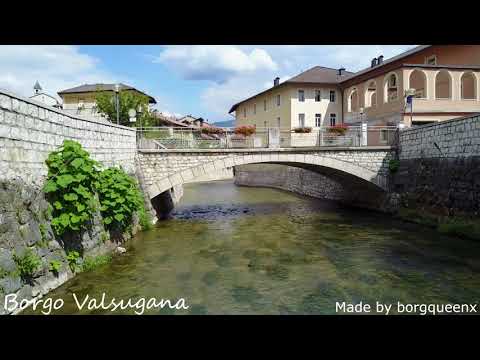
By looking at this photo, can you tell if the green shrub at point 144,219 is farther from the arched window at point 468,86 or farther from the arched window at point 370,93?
the arched window at point 468,86

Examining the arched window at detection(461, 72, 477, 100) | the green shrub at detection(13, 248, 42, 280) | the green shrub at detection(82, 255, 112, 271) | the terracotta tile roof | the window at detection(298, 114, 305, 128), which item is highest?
the terracotta tile roof

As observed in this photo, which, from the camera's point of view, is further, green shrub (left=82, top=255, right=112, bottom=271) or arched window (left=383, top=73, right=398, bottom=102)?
arched window (left=383, top=73, right=398, bottom=102)

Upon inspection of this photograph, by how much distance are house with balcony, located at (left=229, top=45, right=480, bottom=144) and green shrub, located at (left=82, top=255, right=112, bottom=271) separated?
16.6m

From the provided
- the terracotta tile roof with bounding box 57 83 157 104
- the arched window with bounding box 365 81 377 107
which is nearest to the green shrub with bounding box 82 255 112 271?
the arched window with bounding box 365 81 377 107

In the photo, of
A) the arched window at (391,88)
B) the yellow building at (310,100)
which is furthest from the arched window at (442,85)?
the yellow building at (310,100)

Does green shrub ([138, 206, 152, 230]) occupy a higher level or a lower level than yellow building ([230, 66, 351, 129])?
lower

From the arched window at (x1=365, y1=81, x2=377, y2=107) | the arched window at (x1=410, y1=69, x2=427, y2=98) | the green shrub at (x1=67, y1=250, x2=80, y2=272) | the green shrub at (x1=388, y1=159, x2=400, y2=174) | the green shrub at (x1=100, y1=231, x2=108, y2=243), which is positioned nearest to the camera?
the green shrub at (x1=67, y1=250, x2=80, y2=272)

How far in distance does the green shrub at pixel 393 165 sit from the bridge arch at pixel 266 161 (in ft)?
1.62

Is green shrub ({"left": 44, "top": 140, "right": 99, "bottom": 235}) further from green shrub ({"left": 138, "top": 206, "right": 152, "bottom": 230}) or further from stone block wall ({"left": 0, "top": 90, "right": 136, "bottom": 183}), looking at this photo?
green shrub ({"left": 138, "top": 206, "right": 152, "bottom": 230})

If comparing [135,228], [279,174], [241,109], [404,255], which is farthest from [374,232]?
[241,109]

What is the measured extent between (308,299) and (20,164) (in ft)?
21.8

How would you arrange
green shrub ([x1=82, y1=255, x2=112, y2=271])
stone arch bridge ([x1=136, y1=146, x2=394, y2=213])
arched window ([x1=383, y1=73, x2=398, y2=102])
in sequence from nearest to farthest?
green shrub ([x1=82, y1=255, x2=112, y2=271])
stone arch bridge ([x1=136, y1=146, x2=394, y2=213])
arched window ([x1=383, y1=73, x2=398, y2=102])

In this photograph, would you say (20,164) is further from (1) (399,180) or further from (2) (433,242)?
(1) (399,180)

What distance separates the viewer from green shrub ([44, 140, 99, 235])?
812 centimetres
